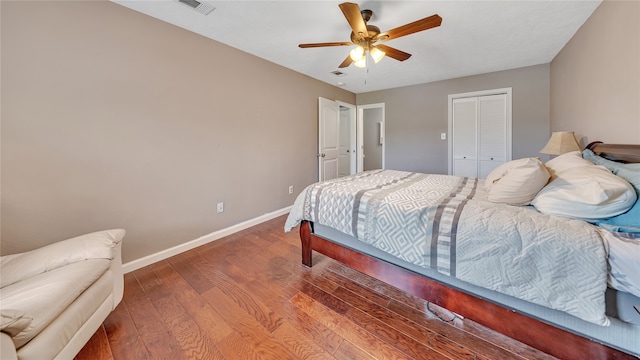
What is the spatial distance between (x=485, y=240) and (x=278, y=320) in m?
1.33

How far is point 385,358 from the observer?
1.21 metres

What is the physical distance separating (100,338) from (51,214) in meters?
1.03

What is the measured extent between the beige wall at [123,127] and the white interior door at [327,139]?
1.20m

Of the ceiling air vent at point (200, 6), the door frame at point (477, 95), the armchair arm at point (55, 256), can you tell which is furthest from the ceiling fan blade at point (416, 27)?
the door frame at point (477, 95)

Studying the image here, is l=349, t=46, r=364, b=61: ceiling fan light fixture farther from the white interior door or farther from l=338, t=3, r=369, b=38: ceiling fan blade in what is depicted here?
the white interior door

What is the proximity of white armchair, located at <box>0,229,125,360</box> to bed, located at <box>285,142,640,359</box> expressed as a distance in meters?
1.51

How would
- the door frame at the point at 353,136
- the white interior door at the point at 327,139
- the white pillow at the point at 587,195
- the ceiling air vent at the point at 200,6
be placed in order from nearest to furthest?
the white pillow at the point at 587,195
the ceiling air vent at the point at 200,6
the white interior door at the point at 327,139
the door frame at the point at 353,136

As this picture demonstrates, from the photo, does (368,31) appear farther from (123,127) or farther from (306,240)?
(123,127)

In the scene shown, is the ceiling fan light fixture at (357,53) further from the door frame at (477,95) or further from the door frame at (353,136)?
the door frame at (353,136)

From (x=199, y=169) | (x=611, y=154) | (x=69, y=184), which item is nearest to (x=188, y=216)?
(x=199, y=169)

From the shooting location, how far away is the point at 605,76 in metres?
1.87

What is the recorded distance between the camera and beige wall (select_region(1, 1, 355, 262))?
1547mm

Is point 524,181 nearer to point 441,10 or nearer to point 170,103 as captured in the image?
point 441,10

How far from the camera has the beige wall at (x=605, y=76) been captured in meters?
1.56
